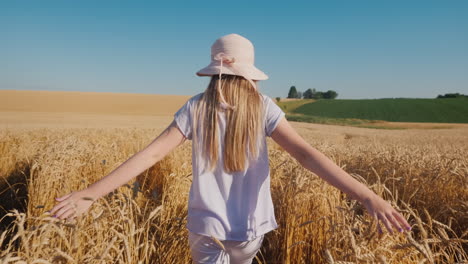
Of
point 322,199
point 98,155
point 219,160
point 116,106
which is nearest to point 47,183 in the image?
point 98,155

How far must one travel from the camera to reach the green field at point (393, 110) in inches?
1952

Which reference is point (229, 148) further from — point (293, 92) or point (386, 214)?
point (293, 92)

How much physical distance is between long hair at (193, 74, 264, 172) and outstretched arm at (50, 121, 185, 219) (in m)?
0.13

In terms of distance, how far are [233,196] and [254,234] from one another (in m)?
0.20

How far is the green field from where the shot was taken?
4959 cm

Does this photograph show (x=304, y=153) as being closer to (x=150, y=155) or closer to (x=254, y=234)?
(x=254, y=234)

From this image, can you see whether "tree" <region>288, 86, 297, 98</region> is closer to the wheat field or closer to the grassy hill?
the grassy hill

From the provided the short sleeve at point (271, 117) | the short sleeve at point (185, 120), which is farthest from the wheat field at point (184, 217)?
the short sleeve at point (271, 117)

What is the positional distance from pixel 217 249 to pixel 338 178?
0.65 m

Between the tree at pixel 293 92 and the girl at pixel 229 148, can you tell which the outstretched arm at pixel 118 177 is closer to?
the girl at pixel 229 148

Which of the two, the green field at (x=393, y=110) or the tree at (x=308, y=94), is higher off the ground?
the tree at (x=308, y=94)

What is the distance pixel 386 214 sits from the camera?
112 cm

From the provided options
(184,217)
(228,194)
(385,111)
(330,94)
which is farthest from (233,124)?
(330,94)

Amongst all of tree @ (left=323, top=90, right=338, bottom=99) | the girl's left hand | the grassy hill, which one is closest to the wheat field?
the girl's left hand
